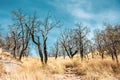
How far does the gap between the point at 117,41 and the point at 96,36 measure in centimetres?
2842

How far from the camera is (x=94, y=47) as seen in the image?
5344cm

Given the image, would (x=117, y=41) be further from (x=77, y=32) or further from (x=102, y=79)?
(x=77, y=32)

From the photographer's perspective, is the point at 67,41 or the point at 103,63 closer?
the point at 103,63

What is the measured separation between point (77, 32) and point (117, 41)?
24578 millimetres

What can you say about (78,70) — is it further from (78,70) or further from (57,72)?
(57,72)

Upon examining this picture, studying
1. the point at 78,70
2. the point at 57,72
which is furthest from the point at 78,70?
the point at 57,72

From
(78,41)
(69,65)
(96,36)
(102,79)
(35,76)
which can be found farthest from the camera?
(96,36)

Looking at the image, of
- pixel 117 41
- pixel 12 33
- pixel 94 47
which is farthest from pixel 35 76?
pixel 94 47

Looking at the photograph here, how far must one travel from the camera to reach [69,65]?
2069cm

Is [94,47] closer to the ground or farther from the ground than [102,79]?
farther from the ground

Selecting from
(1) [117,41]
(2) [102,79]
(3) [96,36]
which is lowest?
(2) [102,79]

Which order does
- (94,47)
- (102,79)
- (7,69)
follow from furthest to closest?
1. (94,47)
2. (7,69)
3. (102,79)

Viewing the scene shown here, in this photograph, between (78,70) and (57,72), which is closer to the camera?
(57,72)

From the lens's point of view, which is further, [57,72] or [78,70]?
[78,70]
